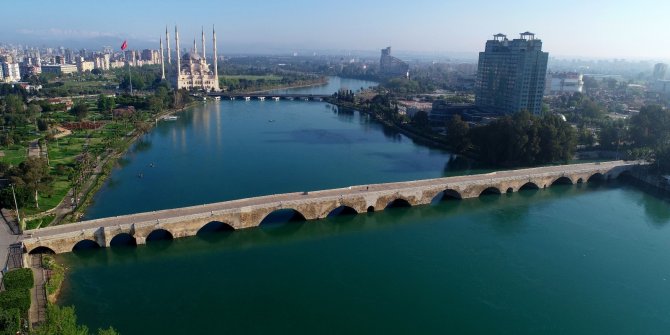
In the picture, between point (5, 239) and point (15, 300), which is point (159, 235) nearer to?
point (5, 239)

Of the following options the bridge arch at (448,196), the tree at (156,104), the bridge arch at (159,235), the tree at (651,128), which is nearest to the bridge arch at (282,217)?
the bridge arch at (159,235)

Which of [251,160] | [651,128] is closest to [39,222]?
[251,160]

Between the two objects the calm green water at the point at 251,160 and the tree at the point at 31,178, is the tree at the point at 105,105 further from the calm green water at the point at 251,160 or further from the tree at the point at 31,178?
the tree at the point at 31,178

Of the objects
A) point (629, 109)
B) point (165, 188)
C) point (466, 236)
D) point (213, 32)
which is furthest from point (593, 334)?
point (213, 32)

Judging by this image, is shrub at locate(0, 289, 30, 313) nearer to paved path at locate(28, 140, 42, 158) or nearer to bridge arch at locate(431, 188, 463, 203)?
bridge arch at locate(431, 188, 463, 203)

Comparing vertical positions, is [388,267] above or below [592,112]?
below
